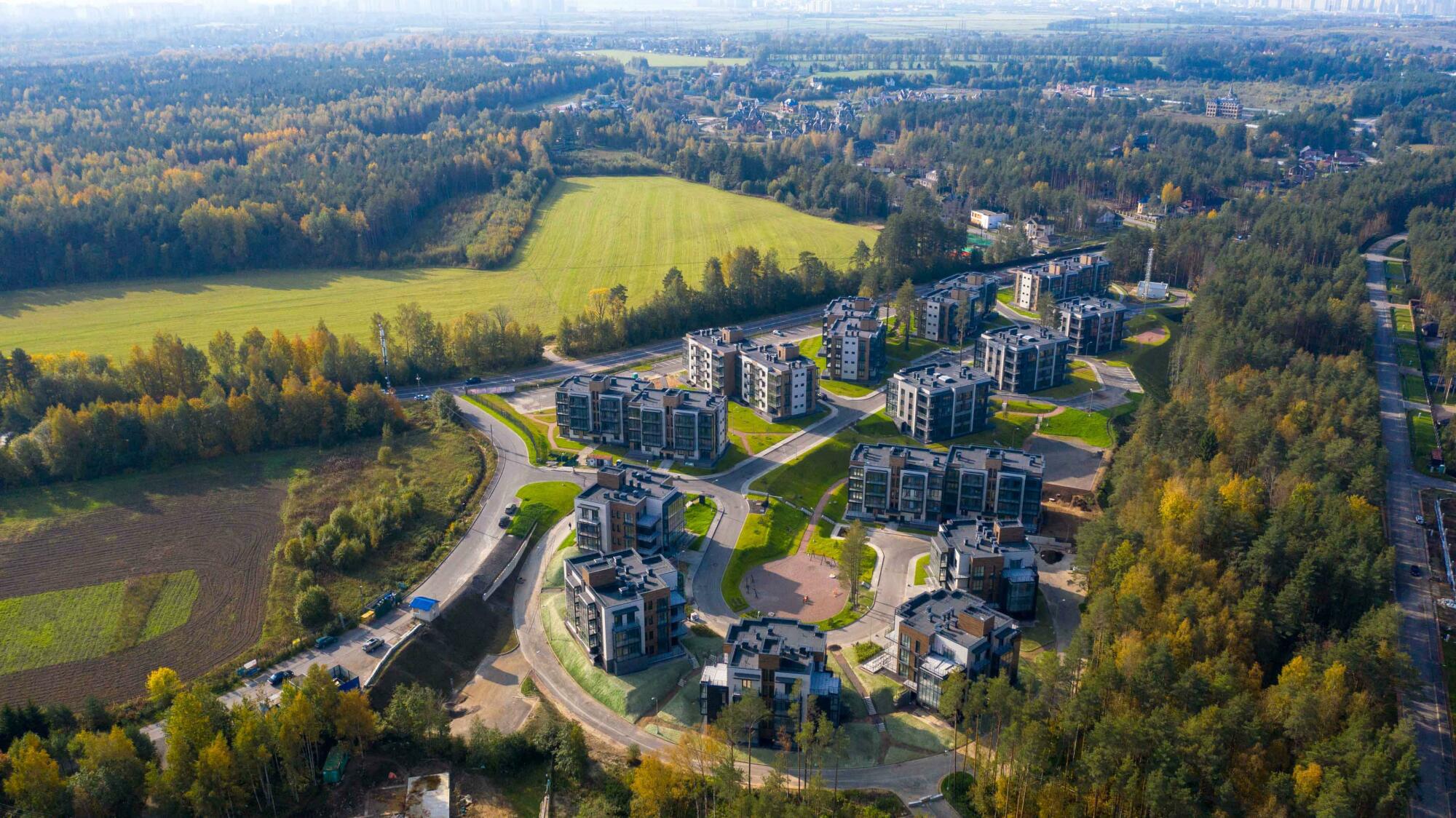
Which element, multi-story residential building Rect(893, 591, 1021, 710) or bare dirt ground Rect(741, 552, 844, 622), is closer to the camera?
multi-story residential building Rect(893, 591, 1021, 710)

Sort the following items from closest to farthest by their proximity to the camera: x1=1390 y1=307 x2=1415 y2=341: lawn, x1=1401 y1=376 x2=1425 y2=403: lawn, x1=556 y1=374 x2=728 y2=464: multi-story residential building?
x1=556 y1=374 x2=728 y2=464: multi-story residential building
x1=1401 y1=376 x2=1425 y2=403: lawn
x1=1390 y1=307 x2=1415 y2=341: lawn

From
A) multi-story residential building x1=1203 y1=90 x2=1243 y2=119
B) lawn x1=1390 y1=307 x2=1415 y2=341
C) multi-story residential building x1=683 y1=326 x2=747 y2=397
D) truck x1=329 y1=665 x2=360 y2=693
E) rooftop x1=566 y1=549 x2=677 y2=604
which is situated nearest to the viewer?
truck x1=329 y1=665 x2=360 y2=693

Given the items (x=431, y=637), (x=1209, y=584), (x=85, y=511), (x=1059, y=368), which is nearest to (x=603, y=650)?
(x=431, y=637)

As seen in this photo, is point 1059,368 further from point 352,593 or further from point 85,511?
point 85,511

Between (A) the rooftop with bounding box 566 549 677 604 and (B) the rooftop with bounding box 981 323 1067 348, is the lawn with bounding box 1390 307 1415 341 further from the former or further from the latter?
(A) the rooftop with bounding box 566 549 677 604

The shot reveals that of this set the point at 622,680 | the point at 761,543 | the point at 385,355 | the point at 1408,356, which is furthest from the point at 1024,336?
the point at 385,355

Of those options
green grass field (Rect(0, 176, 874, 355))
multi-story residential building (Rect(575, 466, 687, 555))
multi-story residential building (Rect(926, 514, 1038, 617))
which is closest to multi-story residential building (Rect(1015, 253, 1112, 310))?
green grass field (Rect(0, 176, 874, 355))
